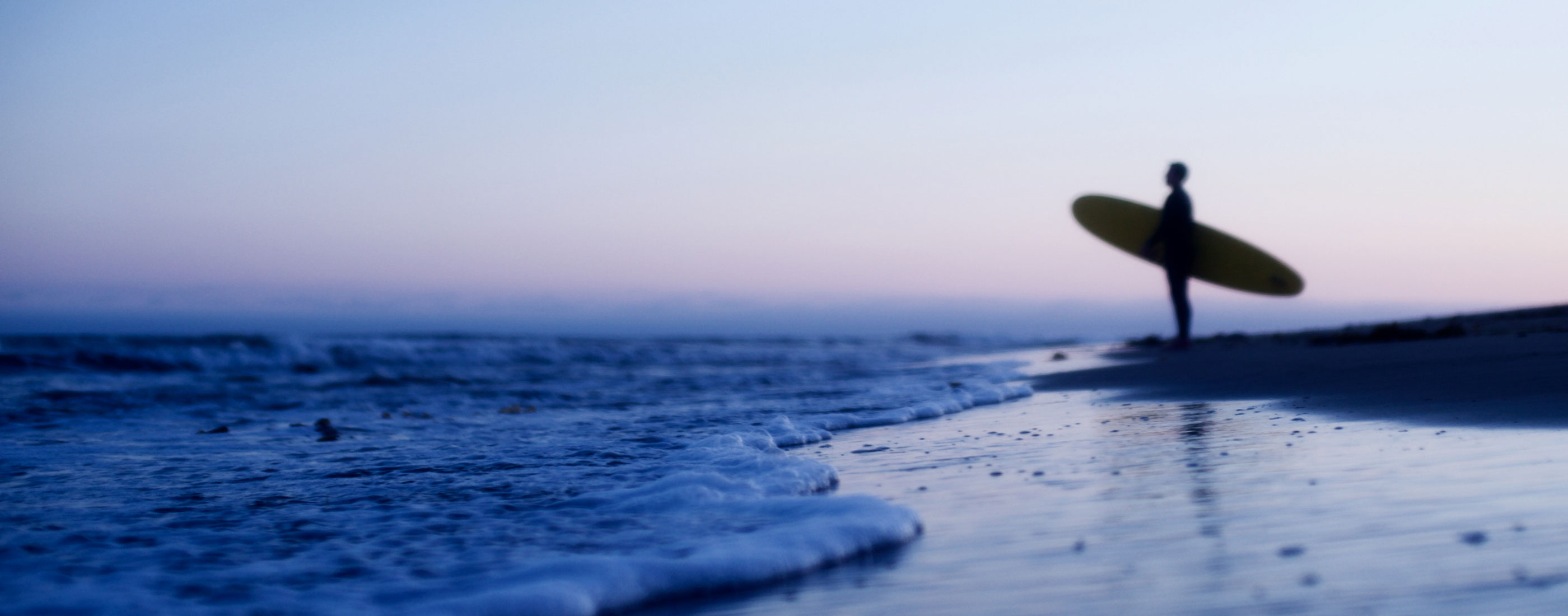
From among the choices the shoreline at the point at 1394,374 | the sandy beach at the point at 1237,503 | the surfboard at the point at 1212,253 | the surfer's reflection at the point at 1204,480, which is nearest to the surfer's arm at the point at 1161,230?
the surfboard at the point at 1212,253

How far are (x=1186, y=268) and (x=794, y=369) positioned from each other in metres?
4.60

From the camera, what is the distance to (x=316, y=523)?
2.74 meters

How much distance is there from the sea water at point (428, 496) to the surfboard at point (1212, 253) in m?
3.05

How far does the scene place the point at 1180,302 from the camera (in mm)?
8562

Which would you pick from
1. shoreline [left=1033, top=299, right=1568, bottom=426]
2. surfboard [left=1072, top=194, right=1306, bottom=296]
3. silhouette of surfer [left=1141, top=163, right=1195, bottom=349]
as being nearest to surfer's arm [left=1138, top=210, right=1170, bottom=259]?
silhouette of surfer [left=1141, top=163, right=1195, bottom=349]

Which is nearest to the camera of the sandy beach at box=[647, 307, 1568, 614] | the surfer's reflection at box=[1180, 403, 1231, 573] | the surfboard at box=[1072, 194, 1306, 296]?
the sandy beach at box=[647, 307, 1568, 614]

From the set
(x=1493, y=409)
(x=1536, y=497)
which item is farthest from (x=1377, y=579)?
(x=1493, y=409)

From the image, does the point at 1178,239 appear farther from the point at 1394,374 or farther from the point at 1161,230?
the point at 1394,374

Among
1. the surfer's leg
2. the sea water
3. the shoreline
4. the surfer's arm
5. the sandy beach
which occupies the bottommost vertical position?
the sea water

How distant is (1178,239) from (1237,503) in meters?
6.58

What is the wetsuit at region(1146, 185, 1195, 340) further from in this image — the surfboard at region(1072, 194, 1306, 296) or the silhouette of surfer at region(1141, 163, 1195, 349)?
the surfboard at region(1072, 194, 1306, 296)

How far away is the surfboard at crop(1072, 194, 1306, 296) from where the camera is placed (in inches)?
359

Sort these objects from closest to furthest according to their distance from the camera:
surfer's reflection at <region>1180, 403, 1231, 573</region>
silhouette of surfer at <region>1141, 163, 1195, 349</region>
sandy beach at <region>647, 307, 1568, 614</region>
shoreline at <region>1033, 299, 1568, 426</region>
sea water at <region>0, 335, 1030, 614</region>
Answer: sandy beach at <region>647, 307, 1568, 614</region>
surfer's reflection at <region>1180, 403, 1231, 573</region>
sea water at <region>0, 335, 1030, 614</region>
shoreline at <region>1033, 299, 1568, 426</region>
silhouette of surfer at <region>1141, 163, 1195, 349</region>

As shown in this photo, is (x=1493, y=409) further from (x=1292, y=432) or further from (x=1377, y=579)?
(x=1377, y=579)
